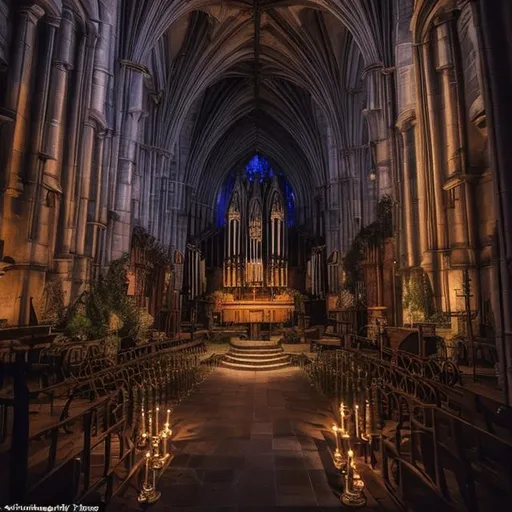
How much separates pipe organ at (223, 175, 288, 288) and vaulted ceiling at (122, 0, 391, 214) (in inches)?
134

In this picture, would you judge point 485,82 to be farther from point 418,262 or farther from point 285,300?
point 285,300

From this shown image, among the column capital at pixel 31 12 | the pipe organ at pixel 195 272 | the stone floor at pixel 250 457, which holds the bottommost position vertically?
the stone floor at pixel 250 457

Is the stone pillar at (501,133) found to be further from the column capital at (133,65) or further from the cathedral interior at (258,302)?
the column capital at (133,65)

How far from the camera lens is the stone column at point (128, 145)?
14406mm

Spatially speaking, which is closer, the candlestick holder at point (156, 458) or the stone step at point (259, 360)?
the candlestick holder at point (156, 458)

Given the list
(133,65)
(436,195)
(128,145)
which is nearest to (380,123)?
(436,195)

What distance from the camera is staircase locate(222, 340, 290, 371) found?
1130 cm

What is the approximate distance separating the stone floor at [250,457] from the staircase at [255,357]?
3424 millimetres

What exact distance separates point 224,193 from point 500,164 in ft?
96.8

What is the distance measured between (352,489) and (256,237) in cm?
2581

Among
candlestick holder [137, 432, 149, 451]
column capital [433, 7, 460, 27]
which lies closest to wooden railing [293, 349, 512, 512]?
candlestick holder [137, 432, 149, 451]

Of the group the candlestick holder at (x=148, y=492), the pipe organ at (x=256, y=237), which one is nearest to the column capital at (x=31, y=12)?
the candlestick holder at (x=148, y=492)

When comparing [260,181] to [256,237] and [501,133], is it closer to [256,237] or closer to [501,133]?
[256,237]

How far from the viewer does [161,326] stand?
16969mm
